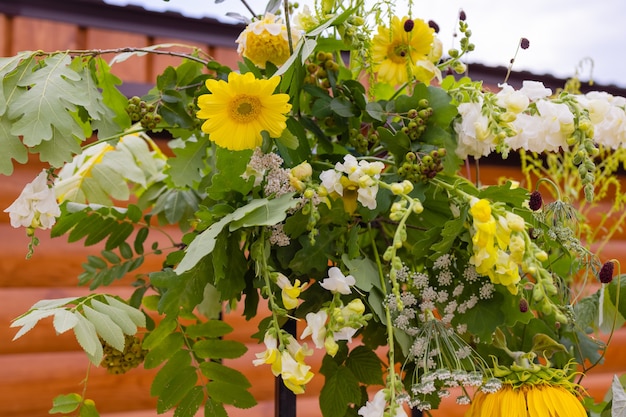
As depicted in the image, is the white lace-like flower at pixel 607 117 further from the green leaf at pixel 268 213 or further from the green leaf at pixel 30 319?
the green leaf at pixel 30 319

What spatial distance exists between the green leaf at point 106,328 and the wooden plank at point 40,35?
161 centimetres

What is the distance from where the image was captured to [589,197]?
0.51 m

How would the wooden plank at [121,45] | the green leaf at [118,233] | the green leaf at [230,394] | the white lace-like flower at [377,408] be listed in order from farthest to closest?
the wooden plank at [121,45] < the green leaf at [118,233] < the green leaf at [230,394] < the white lace-like flower at [377,408]

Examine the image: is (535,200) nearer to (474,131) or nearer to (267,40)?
(474,131)

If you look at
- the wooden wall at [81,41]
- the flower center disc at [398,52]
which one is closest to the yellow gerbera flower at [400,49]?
the flower center disc at [398,52]

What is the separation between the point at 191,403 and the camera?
0.65 metres

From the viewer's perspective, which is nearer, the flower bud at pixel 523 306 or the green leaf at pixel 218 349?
the flower bud at pixel 523 306

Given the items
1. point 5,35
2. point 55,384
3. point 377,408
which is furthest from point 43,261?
point 377,408

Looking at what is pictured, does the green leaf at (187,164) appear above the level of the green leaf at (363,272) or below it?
above

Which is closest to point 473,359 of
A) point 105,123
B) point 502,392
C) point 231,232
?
point 502,392

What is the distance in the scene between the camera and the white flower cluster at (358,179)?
50cm

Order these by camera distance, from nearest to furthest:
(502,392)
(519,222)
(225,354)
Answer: (519,222) → (502,392) → (225,354)

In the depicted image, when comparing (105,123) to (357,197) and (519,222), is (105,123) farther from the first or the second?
(519,222)

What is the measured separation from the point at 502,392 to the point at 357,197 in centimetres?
22
